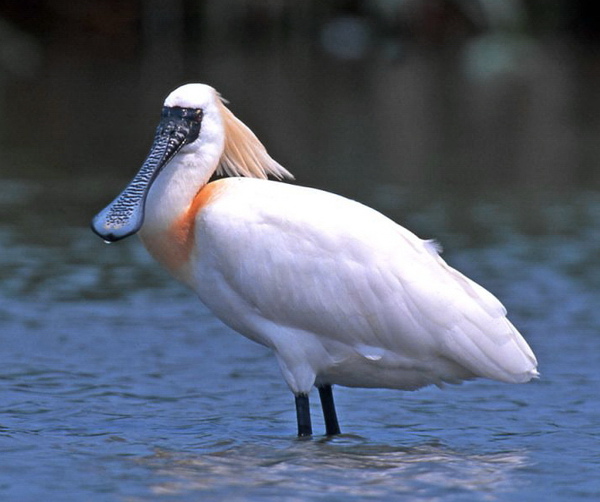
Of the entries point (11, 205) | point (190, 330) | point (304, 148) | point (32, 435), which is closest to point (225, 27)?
point (304, 148)

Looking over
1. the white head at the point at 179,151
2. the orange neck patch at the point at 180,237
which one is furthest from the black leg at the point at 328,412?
the white head at the point at 179,151

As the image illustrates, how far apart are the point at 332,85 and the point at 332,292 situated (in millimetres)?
22010

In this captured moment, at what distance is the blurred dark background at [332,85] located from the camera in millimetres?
17953

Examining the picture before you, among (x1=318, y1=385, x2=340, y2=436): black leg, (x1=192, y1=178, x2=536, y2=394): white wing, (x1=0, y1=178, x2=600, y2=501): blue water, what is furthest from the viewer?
(x1=318, y1=385, x2=340, y2=436): black leg

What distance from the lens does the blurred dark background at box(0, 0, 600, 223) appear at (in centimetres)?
1795

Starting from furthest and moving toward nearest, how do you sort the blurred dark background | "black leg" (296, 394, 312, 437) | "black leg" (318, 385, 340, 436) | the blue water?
the blurred dark background
"black leg" (318, 385, 340, 436)
"black leg" (296, 394, 312, 437)
the blue water

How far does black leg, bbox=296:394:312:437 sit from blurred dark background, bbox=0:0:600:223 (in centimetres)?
735

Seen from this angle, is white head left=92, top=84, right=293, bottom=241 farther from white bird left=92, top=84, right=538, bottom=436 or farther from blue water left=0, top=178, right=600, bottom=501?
blue water left=0, top=178, right=600, bottom=501

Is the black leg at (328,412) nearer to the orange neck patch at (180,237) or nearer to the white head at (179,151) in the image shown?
the orange neck patch at (180,237)

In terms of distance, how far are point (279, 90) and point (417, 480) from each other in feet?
71.0

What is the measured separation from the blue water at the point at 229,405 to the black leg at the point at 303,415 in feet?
0.31

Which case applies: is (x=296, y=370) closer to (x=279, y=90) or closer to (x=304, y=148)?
(x=304, y=148)

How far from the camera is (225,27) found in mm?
42625

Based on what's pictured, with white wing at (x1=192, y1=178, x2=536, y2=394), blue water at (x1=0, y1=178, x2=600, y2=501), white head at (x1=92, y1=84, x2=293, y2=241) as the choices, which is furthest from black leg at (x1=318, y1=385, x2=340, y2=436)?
white head at (x1=92, y1=84, x2=293, y2=241)
